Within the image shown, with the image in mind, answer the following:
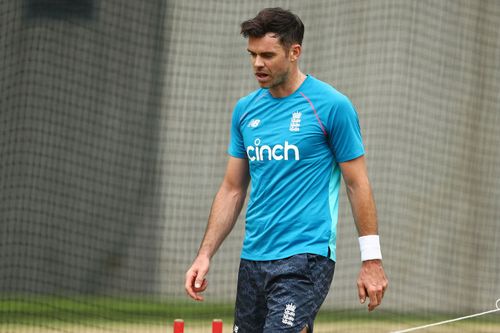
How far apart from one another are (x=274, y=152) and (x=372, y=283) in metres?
0.57

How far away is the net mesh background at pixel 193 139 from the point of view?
917 cm

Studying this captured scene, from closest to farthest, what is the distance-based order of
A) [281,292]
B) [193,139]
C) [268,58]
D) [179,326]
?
1. [281,292]
2. [268,58]
3. [179,326]
4. [193,139]

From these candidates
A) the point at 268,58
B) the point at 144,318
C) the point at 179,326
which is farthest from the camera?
the point at 144,318

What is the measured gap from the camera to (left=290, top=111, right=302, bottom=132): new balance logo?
3.55m

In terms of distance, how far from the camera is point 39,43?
9336mm

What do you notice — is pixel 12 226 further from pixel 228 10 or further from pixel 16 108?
pixel 228 10

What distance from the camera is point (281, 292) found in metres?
3.49

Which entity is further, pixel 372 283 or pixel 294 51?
pixel 294 51

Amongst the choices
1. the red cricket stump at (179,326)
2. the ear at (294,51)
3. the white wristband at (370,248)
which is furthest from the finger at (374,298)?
the red cricket stump at (179,326)

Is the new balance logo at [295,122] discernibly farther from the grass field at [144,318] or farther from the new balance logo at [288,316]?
the grass field at [144,318]

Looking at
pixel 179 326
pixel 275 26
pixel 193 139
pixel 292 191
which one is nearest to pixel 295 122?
pixel 292 191

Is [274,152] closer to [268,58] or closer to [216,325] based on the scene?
[268,58]

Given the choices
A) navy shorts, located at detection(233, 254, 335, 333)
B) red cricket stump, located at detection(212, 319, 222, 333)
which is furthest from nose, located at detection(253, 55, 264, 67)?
red cricket stump, located at detection(212, 319, 222, 333)

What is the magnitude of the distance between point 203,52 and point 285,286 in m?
6.30
